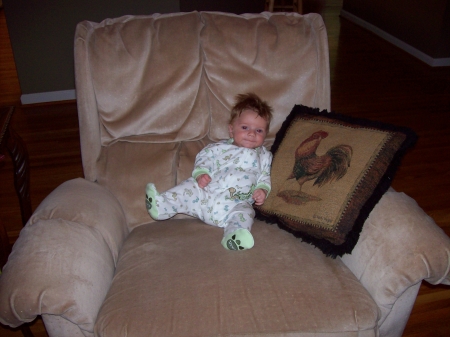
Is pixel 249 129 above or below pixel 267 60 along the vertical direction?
below

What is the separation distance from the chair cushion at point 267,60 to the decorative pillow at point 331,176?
5.2 inches

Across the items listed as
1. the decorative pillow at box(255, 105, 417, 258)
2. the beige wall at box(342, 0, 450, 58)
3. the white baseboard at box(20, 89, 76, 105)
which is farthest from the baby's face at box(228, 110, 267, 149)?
the beige wall at box(342, 0, 450, 58)

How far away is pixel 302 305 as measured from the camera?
114cm

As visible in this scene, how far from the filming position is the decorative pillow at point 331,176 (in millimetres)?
1302

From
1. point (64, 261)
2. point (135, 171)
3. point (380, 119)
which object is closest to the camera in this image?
point (64, 261)

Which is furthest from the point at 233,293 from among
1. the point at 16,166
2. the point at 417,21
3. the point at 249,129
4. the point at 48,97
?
the point at 417,21

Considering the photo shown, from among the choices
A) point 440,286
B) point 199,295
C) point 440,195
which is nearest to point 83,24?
point 199,295

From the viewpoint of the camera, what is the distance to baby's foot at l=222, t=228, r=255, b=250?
1.33 m

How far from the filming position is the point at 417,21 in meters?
4.58

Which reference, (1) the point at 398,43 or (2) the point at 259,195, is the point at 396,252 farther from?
(1) the point at 398,43

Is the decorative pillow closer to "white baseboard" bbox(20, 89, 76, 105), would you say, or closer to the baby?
the baby

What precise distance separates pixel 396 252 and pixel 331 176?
1.01 feet

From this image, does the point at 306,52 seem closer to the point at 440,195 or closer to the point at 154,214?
the point at 154,214

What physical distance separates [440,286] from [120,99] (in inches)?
61.7
